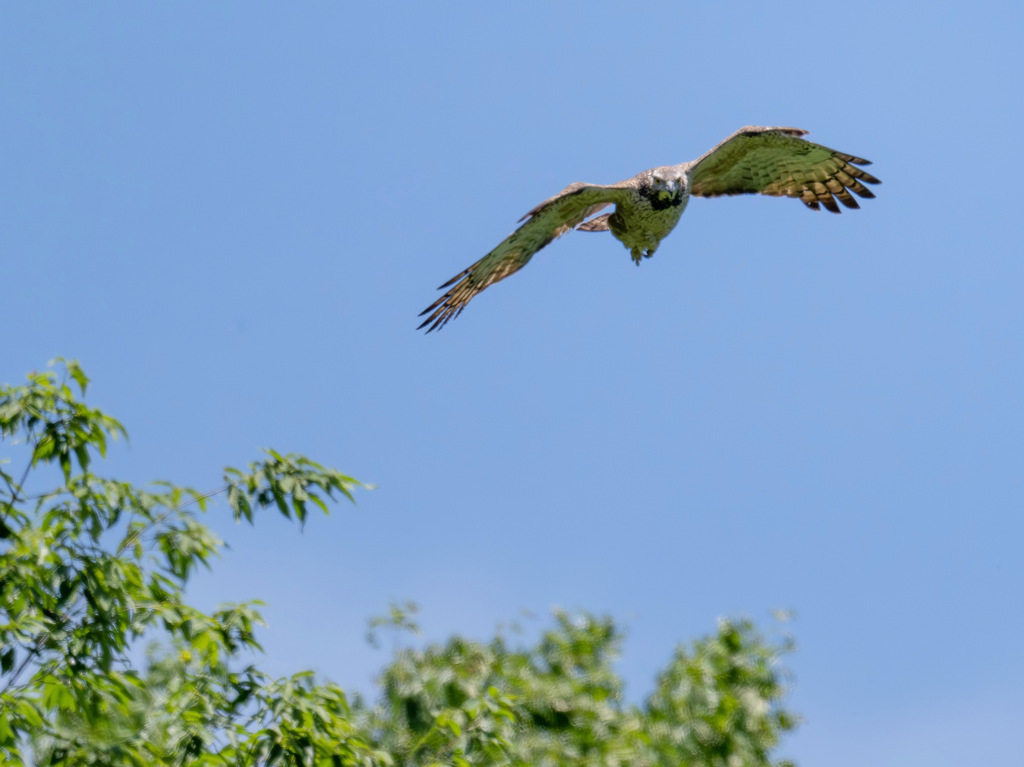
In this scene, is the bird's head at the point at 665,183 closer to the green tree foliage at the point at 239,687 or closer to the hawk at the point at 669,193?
the hawk at the point at 669,193

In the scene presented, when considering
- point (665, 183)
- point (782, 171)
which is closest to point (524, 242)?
point (665, 183)

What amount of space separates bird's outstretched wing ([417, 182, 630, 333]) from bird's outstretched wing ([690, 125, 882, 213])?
3.09ft

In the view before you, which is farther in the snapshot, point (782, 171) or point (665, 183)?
point (782, 171)

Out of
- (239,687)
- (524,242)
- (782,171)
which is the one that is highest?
(782,171)

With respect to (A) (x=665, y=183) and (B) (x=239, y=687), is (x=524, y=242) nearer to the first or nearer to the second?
(A) (x=665, y=183)

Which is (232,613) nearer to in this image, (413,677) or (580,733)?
(413,677)

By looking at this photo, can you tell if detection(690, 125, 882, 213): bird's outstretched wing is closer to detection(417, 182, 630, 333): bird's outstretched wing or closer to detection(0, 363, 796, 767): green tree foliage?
detection(417, 182, 630, 333): bird's outstretched wing

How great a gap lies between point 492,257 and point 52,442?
3724 mm

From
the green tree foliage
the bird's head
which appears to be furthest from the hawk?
the green tree foliage

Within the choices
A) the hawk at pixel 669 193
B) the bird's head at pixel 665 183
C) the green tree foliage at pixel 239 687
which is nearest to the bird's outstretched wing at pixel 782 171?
the hawk at pixel 669 193

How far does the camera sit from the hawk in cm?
735

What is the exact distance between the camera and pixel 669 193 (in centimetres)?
732

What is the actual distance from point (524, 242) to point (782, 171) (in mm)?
2403

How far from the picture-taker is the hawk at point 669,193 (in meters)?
7.35
